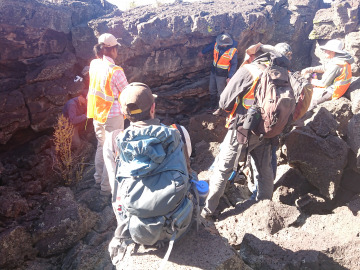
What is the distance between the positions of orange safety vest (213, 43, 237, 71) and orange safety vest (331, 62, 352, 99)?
6.49 ft

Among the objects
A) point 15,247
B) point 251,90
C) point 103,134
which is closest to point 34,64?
point 103,134

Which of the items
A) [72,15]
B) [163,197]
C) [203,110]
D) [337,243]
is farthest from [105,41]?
[337,243]

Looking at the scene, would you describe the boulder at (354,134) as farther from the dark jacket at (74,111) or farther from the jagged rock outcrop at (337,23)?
the dark jacket at (74,111)

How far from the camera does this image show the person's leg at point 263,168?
3.78 m

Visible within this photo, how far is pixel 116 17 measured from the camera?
6039 mm

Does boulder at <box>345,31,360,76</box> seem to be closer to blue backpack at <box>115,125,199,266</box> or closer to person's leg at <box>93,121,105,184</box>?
person's leg at <box>93,121,105,184</box>

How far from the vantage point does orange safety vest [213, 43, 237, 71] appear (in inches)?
233

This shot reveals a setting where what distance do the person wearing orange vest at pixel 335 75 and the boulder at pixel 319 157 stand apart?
88cm

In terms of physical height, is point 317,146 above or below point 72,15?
below

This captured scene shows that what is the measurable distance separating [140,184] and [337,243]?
94.7 inches

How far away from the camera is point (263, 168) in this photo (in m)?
3.89

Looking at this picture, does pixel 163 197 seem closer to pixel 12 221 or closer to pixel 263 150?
pixel 263 150

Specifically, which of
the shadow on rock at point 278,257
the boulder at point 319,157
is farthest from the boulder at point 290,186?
the shadow on rock at point 278,257

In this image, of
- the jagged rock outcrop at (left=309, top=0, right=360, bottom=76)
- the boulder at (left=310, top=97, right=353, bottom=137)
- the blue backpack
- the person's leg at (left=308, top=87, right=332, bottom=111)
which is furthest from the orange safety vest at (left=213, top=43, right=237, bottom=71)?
the blue backpack
